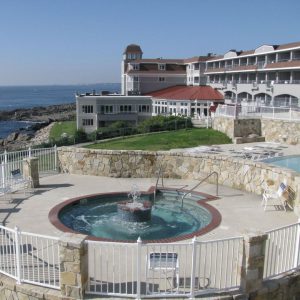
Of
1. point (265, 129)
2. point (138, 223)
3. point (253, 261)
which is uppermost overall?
point (265, 129)

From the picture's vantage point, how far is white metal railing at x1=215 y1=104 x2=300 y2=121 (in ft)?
84.1

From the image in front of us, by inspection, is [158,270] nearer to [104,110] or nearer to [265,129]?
[265,129]

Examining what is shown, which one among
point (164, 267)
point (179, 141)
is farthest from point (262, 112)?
point (164, 267)

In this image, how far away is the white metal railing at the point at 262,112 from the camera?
25.6m

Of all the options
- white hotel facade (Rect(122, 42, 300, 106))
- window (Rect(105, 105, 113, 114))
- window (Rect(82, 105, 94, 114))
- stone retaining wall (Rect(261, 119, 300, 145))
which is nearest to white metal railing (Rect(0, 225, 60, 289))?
stone retaining wall (Rect(261, 119, 300, 145))

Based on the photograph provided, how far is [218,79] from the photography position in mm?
67000

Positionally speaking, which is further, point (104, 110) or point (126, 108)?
point (126, 108)

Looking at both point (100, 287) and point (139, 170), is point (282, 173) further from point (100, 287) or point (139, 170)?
point (100, 287)

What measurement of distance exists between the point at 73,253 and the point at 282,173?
7829mm

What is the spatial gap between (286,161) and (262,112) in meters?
10.1

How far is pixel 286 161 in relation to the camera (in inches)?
711

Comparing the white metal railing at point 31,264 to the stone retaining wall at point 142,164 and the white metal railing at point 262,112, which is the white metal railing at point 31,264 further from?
the white metal railing at point 262,112

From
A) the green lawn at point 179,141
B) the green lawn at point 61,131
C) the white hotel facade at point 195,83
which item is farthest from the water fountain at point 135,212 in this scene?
the green lawn at point 61,131

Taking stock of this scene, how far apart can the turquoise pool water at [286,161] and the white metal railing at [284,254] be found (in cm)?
908
